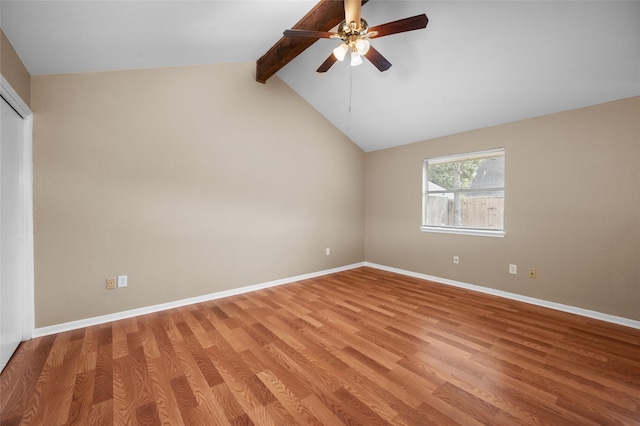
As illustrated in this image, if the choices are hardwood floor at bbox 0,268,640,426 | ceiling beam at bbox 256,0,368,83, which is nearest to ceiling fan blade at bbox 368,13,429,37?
ceiling beam at bbox 256,0,368,83

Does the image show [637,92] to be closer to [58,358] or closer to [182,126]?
[182,126]

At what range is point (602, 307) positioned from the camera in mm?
→ 2721

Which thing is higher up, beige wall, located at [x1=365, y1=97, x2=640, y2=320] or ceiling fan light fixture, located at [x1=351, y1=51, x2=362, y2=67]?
ceiling fan light fixture, located at [x1=351, y1=51, x2=362, y2=67]

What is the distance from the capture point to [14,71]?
6.57 ft

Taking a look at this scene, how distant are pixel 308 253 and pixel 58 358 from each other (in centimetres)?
299

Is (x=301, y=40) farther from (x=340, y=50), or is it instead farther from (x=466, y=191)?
(x=466, y=191)

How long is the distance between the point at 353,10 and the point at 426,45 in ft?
3.96

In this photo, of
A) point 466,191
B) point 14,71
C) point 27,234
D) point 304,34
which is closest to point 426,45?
point 304,34

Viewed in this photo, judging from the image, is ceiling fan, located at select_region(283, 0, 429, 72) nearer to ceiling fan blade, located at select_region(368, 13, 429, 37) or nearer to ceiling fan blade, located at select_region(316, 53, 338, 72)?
ceiling fan blade, located at select_region(368, 13, 429, 37)

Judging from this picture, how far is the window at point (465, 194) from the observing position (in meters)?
3.55

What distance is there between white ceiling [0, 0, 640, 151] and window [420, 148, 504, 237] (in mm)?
575

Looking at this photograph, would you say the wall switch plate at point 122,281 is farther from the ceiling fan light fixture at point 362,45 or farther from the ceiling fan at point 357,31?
the ceiling fan light fixture at point 362,45

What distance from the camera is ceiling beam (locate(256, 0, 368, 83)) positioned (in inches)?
95.1

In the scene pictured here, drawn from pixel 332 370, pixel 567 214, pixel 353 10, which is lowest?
pixel 332 370
